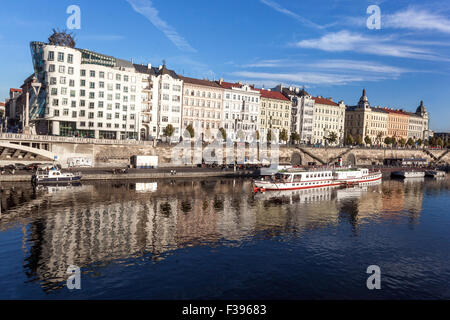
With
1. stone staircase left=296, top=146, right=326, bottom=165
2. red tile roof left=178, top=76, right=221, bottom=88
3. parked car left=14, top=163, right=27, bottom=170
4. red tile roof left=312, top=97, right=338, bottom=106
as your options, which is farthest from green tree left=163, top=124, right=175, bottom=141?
red tile roof left=312, top=97, right=338, bottom=106

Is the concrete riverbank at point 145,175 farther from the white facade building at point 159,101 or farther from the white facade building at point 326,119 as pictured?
the white facade building at point 326,119

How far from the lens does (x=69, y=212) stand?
40.9 meters

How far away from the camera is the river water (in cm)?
2377

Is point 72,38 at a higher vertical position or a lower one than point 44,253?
higher

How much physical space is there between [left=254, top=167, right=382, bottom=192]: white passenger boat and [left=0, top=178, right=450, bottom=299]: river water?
8.98m

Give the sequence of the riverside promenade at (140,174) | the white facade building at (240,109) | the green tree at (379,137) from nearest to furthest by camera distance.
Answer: the riverside promenade at (140,174)
the white facade building at (240,109)
the green tree at (379,137)

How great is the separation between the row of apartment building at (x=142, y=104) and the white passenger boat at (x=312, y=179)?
101 ft

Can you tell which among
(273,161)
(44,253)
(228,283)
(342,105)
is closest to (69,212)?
(44,253)

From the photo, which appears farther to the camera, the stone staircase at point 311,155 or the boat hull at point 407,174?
the stone staircase at point 311,155

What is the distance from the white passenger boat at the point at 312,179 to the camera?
64562 millimetres

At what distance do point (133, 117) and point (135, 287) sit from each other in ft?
248

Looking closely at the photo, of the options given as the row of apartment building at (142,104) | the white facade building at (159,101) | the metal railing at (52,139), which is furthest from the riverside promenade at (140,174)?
the white facade building at (159,101)

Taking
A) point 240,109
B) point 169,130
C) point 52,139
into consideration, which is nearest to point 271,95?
point 240,109
